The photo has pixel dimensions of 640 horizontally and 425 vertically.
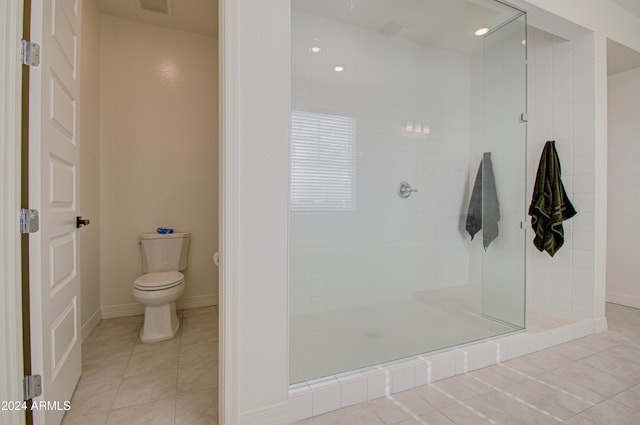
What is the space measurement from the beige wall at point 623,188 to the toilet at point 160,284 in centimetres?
438

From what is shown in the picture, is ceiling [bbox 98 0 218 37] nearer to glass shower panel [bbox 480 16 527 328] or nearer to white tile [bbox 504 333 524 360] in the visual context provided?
glass shower panel [bbox 480 16 527 328]

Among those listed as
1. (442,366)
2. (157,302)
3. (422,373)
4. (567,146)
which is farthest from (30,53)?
(567,146)

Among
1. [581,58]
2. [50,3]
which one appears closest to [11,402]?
[50,3]

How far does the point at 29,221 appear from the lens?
1118 mm

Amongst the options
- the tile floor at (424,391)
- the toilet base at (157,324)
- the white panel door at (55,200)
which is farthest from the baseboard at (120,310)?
the white panel door at (55,200)

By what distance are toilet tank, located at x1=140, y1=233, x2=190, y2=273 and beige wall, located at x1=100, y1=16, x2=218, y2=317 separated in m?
0.19

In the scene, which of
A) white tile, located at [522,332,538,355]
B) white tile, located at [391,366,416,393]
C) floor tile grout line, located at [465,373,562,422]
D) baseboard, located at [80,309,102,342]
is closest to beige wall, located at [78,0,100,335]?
baseboard, located at [80,309,102,342]

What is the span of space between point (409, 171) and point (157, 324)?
2.28 m

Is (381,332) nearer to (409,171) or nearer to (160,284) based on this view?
(409,171)

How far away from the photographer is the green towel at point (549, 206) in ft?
8.11

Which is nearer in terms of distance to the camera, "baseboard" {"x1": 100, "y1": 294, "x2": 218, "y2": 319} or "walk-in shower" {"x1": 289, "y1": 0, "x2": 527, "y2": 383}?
"walk-in shower" {"x1": 289, "y1": 0, "x2": 527, "y2": 383}

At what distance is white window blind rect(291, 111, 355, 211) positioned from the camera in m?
2.01

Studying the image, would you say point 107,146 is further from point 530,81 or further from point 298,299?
point 530,81

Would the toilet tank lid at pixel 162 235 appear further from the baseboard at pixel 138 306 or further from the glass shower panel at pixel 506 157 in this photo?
the glass shower panel at pixel 506 157
